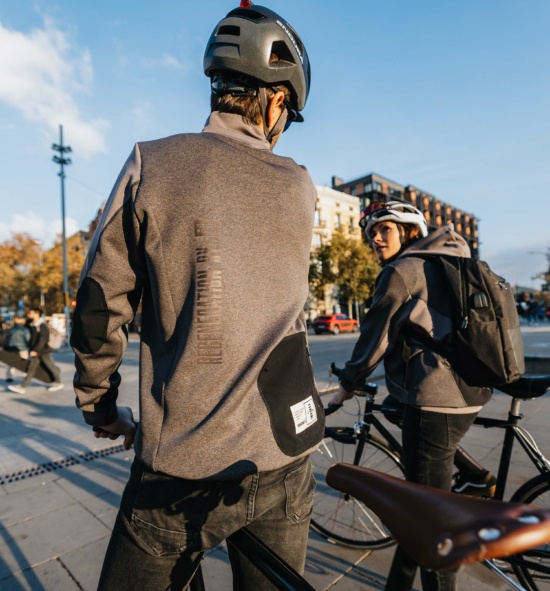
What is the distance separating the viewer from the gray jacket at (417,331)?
1822 mm

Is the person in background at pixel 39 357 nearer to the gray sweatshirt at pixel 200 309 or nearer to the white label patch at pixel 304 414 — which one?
the gray sweatshirt at pixel 200 309

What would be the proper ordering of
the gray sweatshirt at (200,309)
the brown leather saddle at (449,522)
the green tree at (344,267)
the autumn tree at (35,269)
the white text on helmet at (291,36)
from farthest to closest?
the green tree at (344,267), the autumn tree at (35,269), the white text on helmet at (291,36), the gray sweatshirt at (200,309), the brown leather saddle at (449,522)

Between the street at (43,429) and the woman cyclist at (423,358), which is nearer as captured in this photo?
the woman cyclist at (423,358)

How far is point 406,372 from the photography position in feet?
6.33

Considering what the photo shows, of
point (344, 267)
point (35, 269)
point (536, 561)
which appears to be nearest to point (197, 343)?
point (536, 561)

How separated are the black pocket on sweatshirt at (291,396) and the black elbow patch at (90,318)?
42 centimetres

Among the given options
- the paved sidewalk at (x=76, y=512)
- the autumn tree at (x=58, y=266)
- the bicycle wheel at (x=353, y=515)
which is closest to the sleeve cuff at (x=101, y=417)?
the bicycle wheel at (x=353, y=515)

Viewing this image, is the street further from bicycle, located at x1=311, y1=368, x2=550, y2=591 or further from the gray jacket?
the gray jacket

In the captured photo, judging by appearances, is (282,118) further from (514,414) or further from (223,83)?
(514,414)

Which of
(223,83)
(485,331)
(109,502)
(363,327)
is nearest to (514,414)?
(485,331)

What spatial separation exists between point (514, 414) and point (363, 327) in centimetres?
95

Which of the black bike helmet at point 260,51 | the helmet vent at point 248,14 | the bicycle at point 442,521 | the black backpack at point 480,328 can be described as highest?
the helmet vent at point 248,14

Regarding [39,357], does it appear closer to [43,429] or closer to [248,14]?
[43,429]

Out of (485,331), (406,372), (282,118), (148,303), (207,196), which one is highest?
(282,118)
